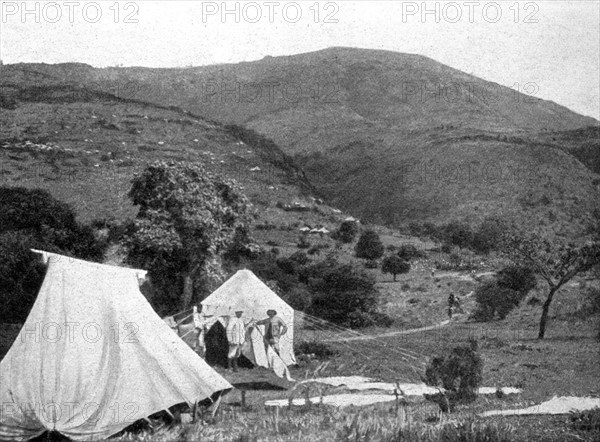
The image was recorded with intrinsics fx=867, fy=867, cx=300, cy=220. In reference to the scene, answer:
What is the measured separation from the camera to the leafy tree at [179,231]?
32.9m

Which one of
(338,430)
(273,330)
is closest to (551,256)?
(273,330)

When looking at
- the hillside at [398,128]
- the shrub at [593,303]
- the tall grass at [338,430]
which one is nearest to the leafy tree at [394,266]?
the shrub at [593,303]

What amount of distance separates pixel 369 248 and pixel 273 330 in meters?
34.2

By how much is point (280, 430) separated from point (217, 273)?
22.6 m

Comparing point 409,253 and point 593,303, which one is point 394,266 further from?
point 593,303

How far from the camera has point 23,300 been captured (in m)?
29.6

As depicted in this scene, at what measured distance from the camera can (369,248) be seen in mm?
54406

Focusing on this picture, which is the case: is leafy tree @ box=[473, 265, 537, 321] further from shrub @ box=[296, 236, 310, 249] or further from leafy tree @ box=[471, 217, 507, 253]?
leafy tree @ box=[471, 217, 507, 253]

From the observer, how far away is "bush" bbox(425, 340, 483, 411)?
1494 centimetres

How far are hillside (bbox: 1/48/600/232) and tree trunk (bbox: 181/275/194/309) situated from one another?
44.6 metres

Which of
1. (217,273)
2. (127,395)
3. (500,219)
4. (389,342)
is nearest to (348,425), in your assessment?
(127,395)

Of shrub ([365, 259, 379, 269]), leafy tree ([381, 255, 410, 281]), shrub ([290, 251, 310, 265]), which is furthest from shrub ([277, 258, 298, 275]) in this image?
shrub ([365, 259, 379, 269])

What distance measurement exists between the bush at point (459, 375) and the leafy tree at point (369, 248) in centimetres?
3832

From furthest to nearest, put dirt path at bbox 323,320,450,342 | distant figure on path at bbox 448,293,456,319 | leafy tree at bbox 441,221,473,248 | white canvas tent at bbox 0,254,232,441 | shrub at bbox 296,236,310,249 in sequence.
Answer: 1. leafy tree at bbox 441,221,473,248
2. shrub at bbox 296,236,310,249
3. distant figure on path at bbox 448,293,456,319
4. dirt path at bbox 323,320,450,342
5. white canvas tent at bbox 0,254,232,441
